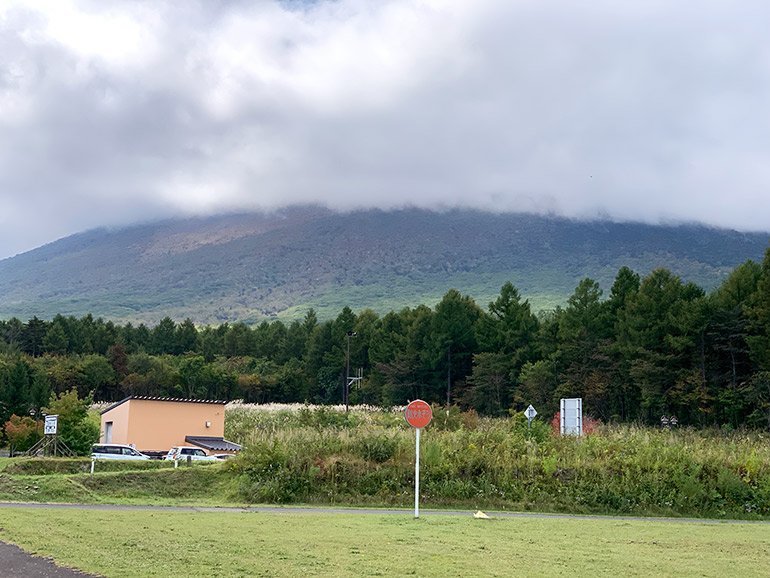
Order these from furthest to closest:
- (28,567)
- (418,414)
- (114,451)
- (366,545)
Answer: (114,451), (418,414), (366,545), (28,567)

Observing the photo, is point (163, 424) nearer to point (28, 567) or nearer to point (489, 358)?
point (28, 567)

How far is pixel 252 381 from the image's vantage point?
8144 centimetres

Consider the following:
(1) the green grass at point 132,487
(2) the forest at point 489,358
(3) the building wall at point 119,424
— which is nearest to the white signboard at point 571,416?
(1) the green grass at point 132,487

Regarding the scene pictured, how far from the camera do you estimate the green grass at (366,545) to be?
9773 millimetres

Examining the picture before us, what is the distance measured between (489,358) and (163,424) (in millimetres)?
32072

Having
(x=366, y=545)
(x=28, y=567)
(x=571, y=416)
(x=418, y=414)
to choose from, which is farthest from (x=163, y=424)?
(x=28, y=567)

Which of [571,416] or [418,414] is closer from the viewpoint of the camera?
[418,414]

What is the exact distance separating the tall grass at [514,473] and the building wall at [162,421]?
1623 cm

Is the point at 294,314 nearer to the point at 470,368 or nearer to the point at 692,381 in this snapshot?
the point at 470,368

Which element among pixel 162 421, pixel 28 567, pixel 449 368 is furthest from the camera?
pixel 449 368

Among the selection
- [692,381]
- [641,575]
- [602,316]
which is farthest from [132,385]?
[641,575]

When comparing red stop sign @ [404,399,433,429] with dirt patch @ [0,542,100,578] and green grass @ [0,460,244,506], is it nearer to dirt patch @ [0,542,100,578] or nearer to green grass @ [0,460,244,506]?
green grass @ [0,460,244,506]

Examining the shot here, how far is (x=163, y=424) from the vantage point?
3897 centimetres

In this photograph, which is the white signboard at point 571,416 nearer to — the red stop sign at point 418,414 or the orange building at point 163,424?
the red stop sign at point 418,414
